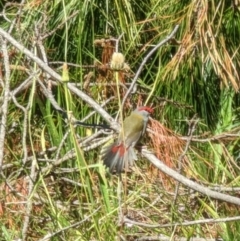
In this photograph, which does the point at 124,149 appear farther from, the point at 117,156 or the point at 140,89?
the point at 140,89

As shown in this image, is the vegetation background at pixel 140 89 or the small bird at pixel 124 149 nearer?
the small bird at pixel 124 149

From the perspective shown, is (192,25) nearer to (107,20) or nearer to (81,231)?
(107,20)

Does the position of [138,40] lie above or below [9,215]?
above

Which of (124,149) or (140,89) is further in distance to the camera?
(140,89)

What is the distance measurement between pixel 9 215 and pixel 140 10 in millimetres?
981

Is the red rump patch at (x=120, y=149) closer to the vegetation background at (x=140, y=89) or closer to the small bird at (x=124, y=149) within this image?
the small bird at (x=124, y=149)

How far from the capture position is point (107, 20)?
2402 mm

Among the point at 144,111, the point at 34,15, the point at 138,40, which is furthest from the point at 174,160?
the point at 34,15

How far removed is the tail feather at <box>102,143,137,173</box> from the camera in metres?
1.74

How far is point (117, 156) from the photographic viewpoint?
176 centimetres

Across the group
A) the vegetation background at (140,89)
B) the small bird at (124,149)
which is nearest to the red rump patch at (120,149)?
the small bird at (124,149)

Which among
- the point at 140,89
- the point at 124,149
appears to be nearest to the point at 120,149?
the point at 124,149

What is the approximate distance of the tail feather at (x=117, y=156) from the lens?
5.71 feet

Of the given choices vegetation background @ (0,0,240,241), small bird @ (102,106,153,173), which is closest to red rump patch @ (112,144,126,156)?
small bird @ (102,106,153,173)
